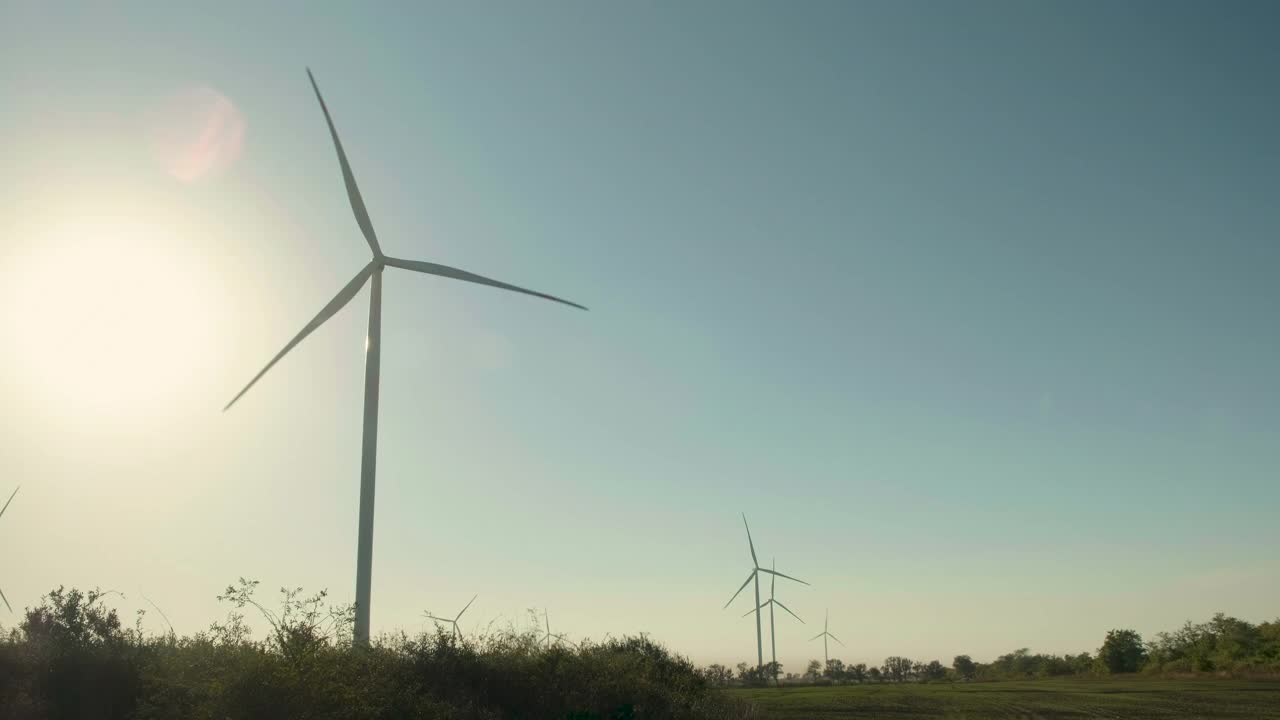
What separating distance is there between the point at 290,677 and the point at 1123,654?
203413 millimetres

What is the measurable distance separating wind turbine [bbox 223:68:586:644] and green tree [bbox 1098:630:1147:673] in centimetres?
18700

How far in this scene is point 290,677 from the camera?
93.7 feet

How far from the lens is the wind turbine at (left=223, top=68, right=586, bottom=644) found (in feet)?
130

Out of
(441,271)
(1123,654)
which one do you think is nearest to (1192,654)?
(1123,654)

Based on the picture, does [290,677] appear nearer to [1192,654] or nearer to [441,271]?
[441,271]

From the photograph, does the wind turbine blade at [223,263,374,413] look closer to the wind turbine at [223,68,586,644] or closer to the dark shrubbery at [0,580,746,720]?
the wind turbine at [223,68,586,644]

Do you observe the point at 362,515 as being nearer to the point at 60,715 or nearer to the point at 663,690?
the point at 60,715

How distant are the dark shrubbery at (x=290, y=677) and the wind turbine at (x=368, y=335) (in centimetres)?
340

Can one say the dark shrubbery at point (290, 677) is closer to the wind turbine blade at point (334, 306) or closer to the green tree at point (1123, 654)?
the wind turbine blade at point (334, 306)

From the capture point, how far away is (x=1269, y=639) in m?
148

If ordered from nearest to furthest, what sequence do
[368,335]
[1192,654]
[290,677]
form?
[290,677] < [368,335] < [1192,654]

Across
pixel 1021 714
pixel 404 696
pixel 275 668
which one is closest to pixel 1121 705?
pixel 1021 714

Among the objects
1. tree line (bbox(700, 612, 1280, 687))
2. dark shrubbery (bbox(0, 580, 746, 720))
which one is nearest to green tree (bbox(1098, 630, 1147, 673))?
tree line (bbox(700, 612, 1280, 687))

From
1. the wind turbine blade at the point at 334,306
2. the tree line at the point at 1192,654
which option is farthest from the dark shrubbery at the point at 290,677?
the tree line at the point at 1192,654
